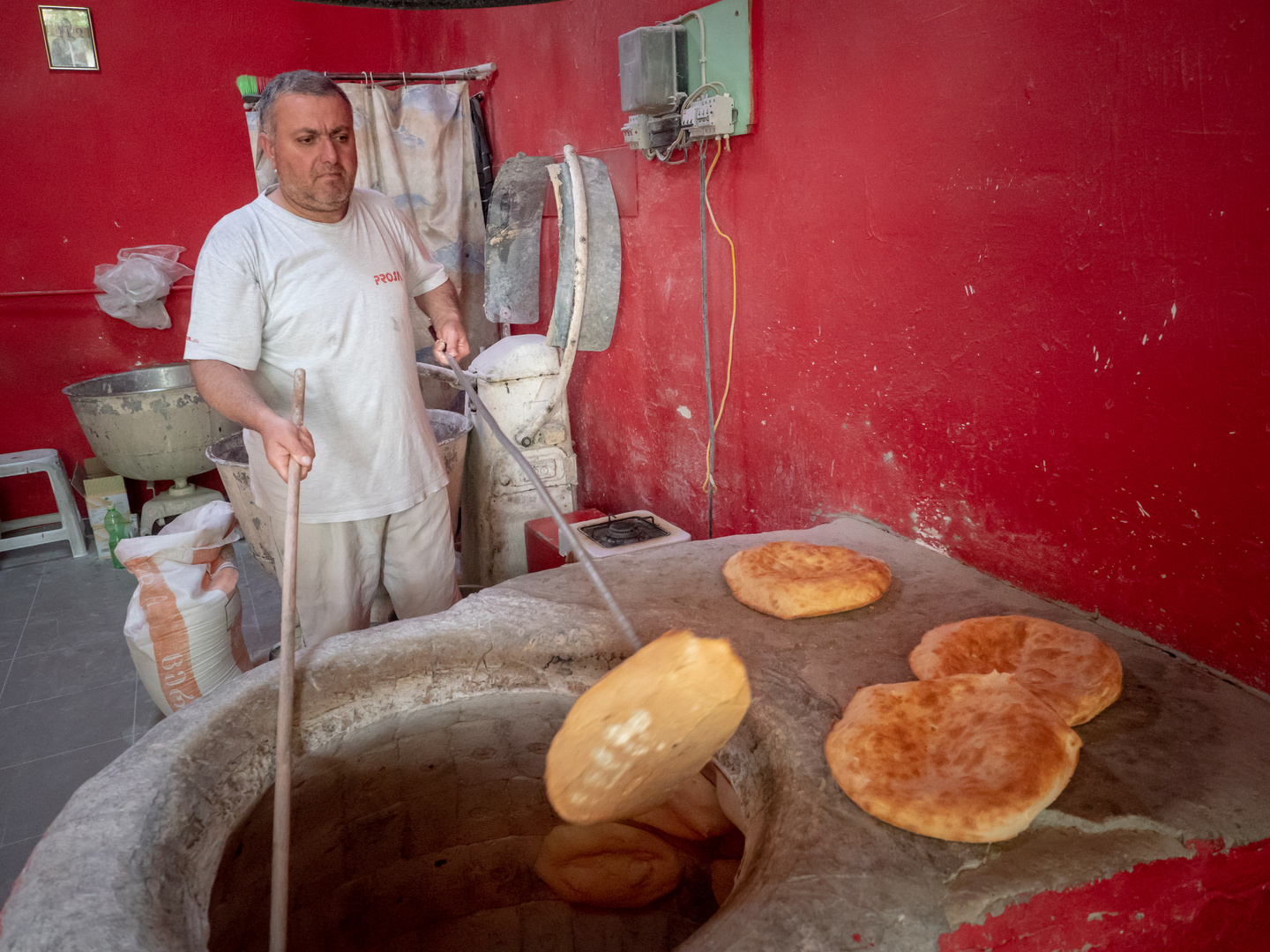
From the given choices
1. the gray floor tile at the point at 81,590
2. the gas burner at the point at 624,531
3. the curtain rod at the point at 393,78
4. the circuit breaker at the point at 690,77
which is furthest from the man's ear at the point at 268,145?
the gray floor tile at the point at 81,590

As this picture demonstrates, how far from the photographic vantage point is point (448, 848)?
2.01 m

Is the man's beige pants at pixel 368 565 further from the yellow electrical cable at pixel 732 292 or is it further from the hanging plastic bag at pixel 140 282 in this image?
the hanging plastic bag at pixel 140 282

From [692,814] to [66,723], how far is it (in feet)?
8.97

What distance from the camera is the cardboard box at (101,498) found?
4.96m

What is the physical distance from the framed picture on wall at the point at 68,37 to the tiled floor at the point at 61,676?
2.95m

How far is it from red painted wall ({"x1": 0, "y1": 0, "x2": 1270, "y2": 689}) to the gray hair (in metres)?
1.31

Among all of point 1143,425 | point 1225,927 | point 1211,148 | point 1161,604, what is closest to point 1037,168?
point 1211,148

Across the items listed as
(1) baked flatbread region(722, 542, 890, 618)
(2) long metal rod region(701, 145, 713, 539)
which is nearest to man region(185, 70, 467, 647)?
(2) long metal rod region(701, 145, 713, 539)

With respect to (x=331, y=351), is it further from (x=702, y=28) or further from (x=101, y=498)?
(x=101, y=498)

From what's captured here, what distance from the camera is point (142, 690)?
346 centimetres

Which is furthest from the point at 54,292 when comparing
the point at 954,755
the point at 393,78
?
the point at 954,755

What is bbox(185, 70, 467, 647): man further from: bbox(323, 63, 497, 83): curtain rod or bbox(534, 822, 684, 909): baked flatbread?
bbox(323, 63, 497, 83): curtain rod

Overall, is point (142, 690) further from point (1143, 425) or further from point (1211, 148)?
point (1211, 148)

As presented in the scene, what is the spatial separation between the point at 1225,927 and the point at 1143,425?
0.91 m
